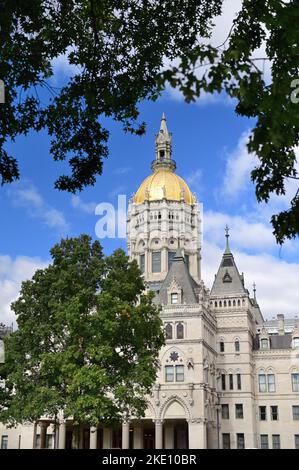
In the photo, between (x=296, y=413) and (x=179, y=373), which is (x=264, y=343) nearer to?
(x=296, y=413)

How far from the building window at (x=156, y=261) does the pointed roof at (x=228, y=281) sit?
38.7 feet

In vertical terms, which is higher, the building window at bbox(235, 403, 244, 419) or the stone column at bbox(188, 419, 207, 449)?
the building window at bbox(235, 403, 244, 419)

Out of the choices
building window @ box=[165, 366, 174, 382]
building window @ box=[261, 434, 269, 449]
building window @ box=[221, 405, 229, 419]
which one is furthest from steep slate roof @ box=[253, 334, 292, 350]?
building window @ box=[165, 366, 174, 382]

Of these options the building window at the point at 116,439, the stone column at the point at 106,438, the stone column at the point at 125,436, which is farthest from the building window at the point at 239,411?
the stone column at the point at 106,438

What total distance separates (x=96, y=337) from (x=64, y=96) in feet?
59.4

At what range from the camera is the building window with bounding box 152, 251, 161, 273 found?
82000 millimetres

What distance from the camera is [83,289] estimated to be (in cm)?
2992

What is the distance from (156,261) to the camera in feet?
272

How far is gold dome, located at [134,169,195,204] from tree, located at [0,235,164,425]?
182ft

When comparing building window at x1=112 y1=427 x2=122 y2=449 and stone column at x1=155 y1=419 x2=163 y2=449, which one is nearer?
stone column at x1=155 y1=419 x2=163 y2=449

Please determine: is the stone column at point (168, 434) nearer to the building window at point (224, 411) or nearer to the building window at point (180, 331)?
the building window at point (224, 411)

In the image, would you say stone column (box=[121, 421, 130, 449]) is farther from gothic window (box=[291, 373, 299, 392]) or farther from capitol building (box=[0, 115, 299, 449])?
gothic window (box=[291, 373, 299, 392])

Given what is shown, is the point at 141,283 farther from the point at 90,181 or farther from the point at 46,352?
the point at 90,181

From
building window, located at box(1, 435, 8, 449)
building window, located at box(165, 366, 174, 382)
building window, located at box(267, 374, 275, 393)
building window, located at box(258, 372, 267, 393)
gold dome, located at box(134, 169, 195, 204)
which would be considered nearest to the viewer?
building window, located at box(165, 366, 174, 382)
